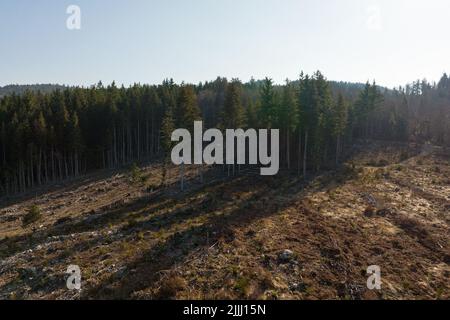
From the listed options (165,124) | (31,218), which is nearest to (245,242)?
(31,218)


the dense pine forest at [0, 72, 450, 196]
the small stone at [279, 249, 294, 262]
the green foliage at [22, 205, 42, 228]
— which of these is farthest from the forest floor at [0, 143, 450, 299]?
the dense pine forest at [0, 72, 450, 196]

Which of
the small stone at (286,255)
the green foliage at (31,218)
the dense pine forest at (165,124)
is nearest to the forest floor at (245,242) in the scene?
the small stone at (286,255)

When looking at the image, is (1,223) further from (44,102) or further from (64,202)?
(44,102)

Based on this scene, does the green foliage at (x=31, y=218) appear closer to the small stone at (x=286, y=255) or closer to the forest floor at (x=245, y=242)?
the forest floor at (x=245, y=242)

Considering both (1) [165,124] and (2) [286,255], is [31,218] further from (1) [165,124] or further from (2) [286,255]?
(2) [286,255]
